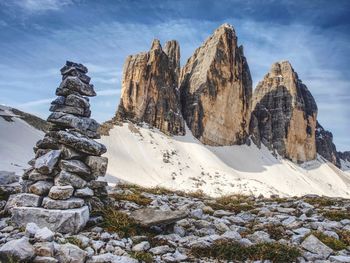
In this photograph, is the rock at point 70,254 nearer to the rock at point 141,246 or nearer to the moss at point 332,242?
the rock at point 141,246

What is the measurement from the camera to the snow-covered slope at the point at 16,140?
3397 cm

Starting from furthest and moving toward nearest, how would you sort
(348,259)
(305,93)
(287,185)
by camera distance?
A: 1. (305,93)
2. (287,185)
3. (348,259)

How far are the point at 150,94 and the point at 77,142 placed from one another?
73.7 m

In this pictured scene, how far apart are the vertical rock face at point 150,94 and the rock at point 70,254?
236 ft

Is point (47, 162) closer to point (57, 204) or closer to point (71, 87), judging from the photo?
point (57, 204)

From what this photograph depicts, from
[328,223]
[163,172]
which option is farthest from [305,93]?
[328,223]

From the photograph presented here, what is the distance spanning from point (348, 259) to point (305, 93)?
5905 inches

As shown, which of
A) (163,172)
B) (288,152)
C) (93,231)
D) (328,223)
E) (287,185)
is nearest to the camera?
(93,231)

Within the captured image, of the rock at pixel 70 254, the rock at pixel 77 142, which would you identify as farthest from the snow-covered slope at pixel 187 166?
the rock at pixel 70 254

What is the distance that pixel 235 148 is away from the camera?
318ft

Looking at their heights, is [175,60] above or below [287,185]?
above

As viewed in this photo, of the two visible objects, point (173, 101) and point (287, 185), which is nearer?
point (287, 185)

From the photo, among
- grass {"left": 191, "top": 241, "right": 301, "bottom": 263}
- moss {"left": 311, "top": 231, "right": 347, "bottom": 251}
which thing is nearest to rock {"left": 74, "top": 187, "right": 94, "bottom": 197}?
grass {"left": 191, "top": 241, "right": 301, "bottom": 263}

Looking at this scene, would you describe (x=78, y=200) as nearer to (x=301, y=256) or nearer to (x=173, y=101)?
(x=301, y=256)
